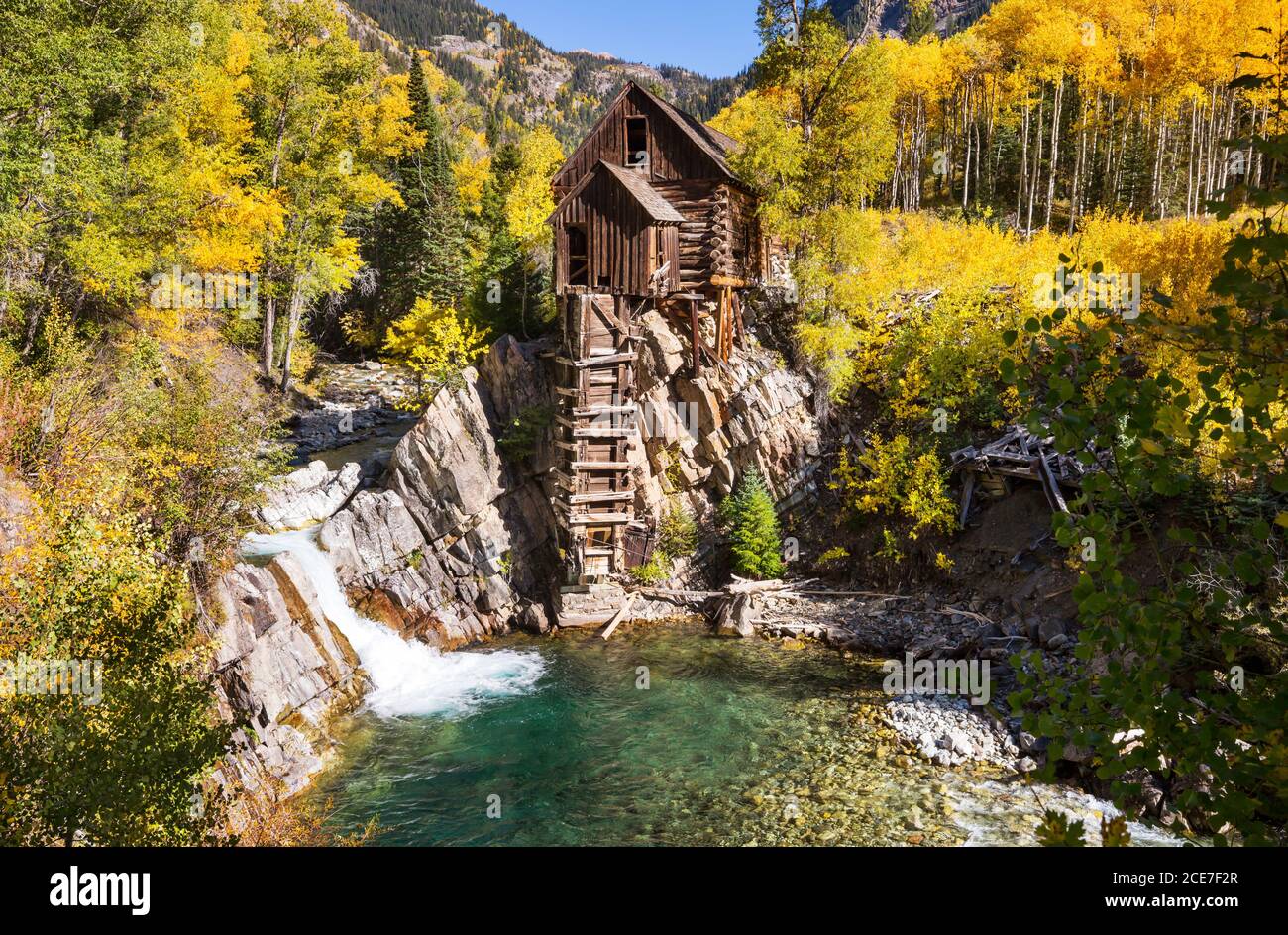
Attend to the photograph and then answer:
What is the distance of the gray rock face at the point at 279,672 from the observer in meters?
15.4

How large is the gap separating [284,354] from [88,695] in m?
31.1

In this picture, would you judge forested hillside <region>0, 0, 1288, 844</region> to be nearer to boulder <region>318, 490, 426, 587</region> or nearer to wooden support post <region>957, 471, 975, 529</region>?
wooden support post <region>957, 471, 975, 529</region>

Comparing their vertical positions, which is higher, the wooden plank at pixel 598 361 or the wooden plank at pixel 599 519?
the wooden plank at pixel 598 361

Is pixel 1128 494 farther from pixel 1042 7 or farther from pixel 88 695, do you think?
pixel 1042 7

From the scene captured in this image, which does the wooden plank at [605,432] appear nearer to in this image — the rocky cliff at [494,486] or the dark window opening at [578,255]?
the rocky cliff at [494,486]

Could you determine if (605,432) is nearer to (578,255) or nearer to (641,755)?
(578,255)

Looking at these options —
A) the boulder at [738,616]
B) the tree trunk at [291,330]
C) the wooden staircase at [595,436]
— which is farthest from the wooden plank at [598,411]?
the tree trunk at [291,330]

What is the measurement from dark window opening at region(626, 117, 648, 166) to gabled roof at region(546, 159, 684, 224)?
1.78m

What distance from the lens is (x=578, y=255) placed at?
27047mm

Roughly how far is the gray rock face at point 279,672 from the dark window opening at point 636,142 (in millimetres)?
19548

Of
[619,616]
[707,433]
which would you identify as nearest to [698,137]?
[707,433]

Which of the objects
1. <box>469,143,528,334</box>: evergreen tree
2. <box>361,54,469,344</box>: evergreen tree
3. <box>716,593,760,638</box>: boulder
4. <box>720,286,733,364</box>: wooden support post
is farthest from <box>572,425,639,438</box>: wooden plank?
<box>361,54,469,344</box>: evergreen tree

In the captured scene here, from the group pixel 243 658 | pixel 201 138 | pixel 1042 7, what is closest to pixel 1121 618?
pixel 243 658

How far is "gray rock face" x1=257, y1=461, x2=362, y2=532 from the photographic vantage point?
23.4 m
